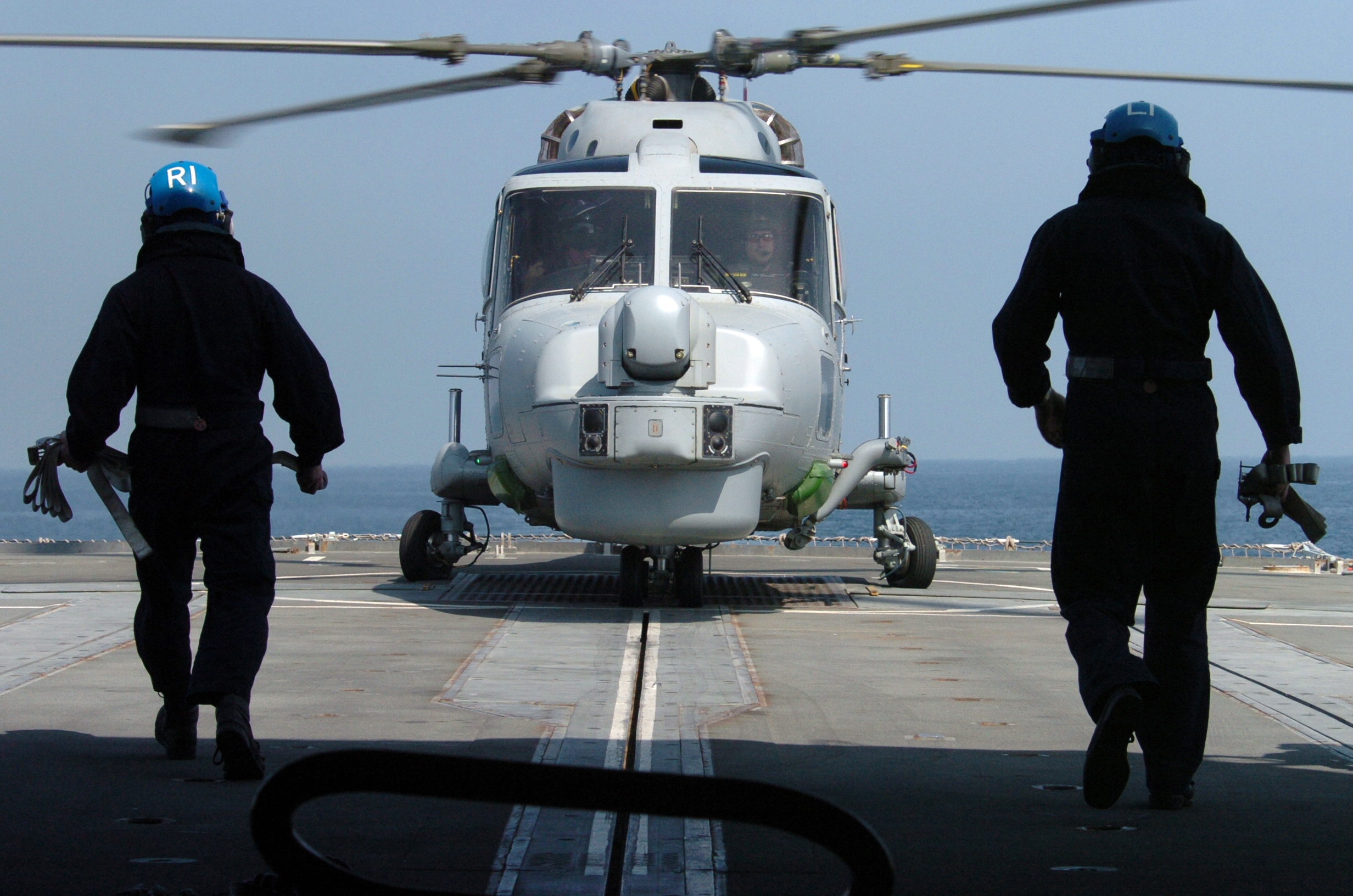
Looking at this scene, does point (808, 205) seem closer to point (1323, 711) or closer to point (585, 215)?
point (585, 215)

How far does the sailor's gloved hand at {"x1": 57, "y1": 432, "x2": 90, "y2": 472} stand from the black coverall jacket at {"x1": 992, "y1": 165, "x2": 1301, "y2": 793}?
276 cm

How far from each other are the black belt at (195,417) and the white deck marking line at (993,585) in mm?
8647

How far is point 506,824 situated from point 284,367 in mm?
1800

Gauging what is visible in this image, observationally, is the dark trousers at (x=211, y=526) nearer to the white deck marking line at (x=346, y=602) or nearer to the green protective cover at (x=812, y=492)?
the white deck marking line at (x=346, y=602)

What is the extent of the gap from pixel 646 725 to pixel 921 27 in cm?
411

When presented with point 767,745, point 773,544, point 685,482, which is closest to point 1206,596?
point 767,745

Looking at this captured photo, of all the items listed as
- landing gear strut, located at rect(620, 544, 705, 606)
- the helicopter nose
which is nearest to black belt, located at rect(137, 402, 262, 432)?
the helicopter nose

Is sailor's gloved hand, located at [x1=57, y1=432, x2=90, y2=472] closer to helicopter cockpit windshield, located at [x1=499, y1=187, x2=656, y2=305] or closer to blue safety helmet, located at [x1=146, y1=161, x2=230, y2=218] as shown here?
blue safety helmet, located at [x1=146, y1=161, x2=230, y2=218]

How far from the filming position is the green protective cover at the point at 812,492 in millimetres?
10406

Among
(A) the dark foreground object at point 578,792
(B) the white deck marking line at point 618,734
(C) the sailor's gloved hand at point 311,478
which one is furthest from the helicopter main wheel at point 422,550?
(A) the dark foreground object at point 578,792

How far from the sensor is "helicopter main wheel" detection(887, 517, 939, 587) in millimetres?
12266

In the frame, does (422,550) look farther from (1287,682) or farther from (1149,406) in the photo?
(1149,406)

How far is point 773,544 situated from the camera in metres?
20.0

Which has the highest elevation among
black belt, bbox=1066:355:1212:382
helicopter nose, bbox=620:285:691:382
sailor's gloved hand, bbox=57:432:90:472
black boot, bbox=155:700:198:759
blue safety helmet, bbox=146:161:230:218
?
blue safety helmet, bbox=146:161:230:218
